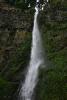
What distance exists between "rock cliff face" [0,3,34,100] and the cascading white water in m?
0.88

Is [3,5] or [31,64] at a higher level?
[3,5]

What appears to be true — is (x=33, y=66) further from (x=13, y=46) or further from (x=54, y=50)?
(x=13, y=46)

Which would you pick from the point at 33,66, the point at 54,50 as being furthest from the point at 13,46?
the point at 54,50

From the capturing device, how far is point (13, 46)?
4741cm

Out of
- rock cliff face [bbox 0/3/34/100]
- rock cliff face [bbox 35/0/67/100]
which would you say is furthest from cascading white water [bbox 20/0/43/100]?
rock cliff face [bbox 35/0/67/100]

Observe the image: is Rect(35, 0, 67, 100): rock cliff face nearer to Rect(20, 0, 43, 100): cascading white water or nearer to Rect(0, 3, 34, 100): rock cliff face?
Rect(20, 0, 43, 100): cascading white water

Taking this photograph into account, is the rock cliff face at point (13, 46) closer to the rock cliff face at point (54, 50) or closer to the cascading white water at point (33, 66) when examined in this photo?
the cascading white water at point (33, 66)

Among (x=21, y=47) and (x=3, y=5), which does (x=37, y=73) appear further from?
(x=3, y=5)

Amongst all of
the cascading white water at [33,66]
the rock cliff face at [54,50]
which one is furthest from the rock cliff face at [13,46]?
the rock cliff face at [54,50]

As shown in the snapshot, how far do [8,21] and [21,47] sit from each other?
24.5 ft

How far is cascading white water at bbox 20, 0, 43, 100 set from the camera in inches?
1377

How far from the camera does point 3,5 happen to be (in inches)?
2185

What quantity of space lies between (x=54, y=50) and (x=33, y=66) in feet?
13.1

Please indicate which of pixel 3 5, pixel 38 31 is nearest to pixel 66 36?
pixel 38 31
